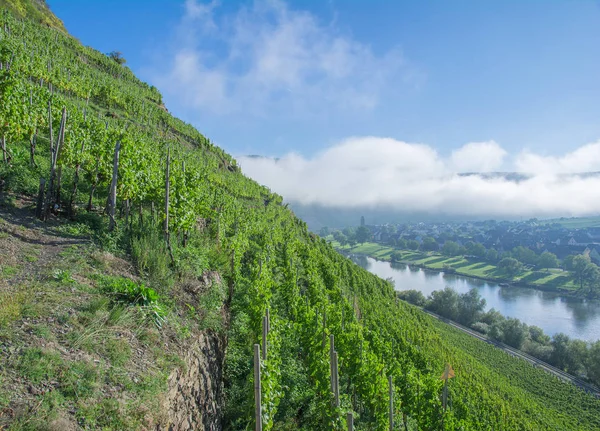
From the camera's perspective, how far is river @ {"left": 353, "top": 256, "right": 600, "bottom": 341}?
72988 millimetres

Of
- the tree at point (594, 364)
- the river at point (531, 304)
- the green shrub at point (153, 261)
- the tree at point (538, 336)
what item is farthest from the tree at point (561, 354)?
the green shrub at point (153, 261)

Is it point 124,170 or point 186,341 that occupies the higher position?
point 124,170

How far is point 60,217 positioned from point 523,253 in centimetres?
19820

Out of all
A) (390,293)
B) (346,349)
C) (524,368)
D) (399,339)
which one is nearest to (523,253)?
(524,368)

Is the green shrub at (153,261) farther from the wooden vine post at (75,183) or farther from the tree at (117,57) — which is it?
the tree at (117,57)

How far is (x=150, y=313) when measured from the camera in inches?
280

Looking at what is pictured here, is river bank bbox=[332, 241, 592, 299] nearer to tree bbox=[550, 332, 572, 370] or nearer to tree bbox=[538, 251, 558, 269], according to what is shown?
tree bbox=[538, 251, 558, 269]

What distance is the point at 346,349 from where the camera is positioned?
1450 centimetres

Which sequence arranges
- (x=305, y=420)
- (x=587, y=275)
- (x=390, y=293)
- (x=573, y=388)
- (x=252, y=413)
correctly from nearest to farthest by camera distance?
(x=252, y=413)
(x=305, y=420)
(x=573, y=388)
(x=390, y=293)
(x=587, y=275)

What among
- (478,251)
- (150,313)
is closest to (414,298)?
(150,313)

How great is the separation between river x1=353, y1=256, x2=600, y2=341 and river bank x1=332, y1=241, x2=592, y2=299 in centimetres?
447

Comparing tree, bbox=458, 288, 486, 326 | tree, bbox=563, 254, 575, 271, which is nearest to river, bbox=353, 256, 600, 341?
tree, bbox=458, 288, 486, 326

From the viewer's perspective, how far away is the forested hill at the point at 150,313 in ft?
16.5

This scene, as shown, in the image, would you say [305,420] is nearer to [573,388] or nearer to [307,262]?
[307,262]
